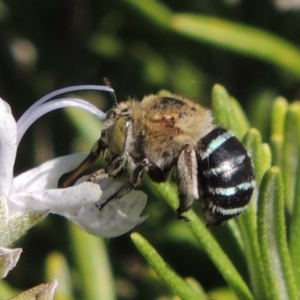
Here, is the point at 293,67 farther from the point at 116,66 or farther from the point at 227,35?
the point at 116,66

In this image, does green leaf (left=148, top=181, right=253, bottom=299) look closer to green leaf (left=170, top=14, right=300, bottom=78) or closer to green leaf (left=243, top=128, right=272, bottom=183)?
green leaf (left=243, top=128, right=272, bottom=183)

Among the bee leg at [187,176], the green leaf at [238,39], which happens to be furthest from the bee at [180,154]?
the green leaf at [238,39]

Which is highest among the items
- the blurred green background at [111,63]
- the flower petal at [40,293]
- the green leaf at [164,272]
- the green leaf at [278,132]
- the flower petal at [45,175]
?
the green leaf at [278,132]

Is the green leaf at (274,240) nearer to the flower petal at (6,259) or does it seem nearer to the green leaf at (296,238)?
the green leaf at (296,238)

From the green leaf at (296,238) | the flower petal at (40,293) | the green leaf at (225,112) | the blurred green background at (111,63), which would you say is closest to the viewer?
the flower petal at (40,293)

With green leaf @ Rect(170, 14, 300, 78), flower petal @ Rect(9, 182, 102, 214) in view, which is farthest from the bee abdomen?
green leaf @ Rect(170, 14, 300, 78)

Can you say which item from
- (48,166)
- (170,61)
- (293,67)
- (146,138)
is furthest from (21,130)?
(170,61)

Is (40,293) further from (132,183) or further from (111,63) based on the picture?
(111,63)
